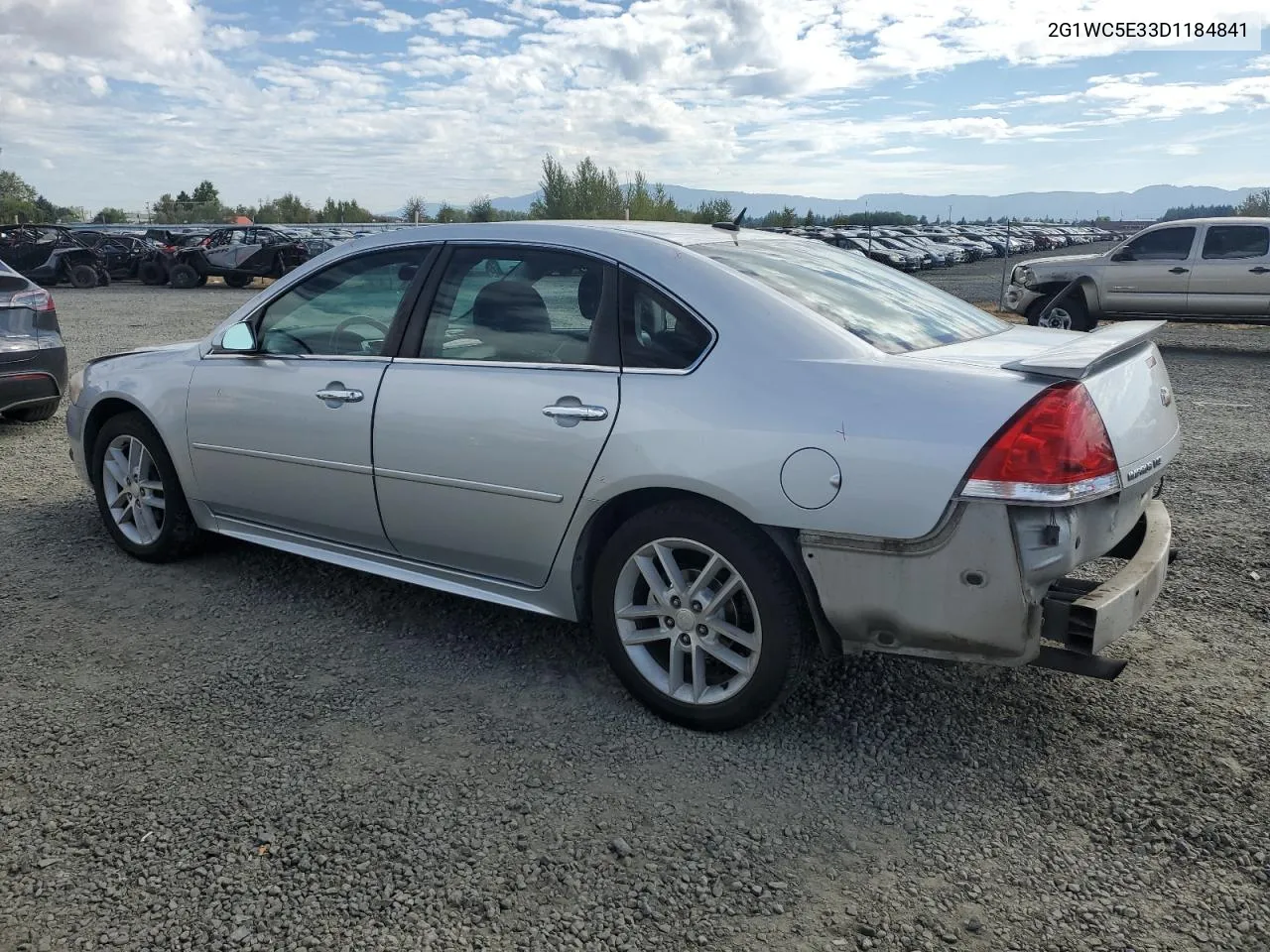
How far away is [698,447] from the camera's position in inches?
121

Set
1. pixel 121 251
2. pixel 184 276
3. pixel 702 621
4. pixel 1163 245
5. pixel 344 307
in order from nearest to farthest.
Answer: pixel 702 621 < pixel 344 307 < pixel 1163 245 < pixel 184 276 < pixel 121 251

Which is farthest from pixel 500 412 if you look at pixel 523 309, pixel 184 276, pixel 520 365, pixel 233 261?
pixel 184 276

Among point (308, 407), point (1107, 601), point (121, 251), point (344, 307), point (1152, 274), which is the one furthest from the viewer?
point (121, 251)

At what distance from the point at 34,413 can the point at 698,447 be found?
23.4 ft

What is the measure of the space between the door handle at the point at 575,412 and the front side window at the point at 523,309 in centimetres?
16

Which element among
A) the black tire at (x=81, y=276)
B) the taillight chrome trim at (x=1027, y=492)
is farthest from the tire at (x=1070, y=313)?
the black tire at (x=81, y=276)

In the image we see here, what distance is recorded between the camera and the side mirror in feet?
14.2

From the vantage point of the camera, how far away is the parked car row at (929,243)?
37.7 meters

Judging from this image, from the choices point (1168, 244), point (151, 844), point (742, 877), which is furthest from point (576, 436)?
point (1168, 244)

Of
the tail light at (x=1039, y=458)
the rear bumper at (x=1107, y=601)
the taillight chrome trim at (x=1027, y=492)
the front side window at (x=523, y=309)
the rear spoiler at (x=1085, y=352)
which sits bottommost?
the rear bumper at (x=1107, y=601)

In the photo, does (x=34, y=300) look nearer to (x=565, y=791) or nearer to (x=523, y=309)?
(x=523, y=309)

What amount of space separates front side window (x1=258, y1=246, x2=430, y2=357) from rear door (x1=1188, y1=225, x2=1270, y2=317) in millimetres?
13037

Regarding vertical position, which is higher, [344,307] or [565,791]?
[344,307]

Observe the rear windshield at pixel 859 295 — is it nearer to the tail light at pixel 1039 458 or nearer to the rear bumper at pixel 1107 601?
the tail light at pixel 1039 458
